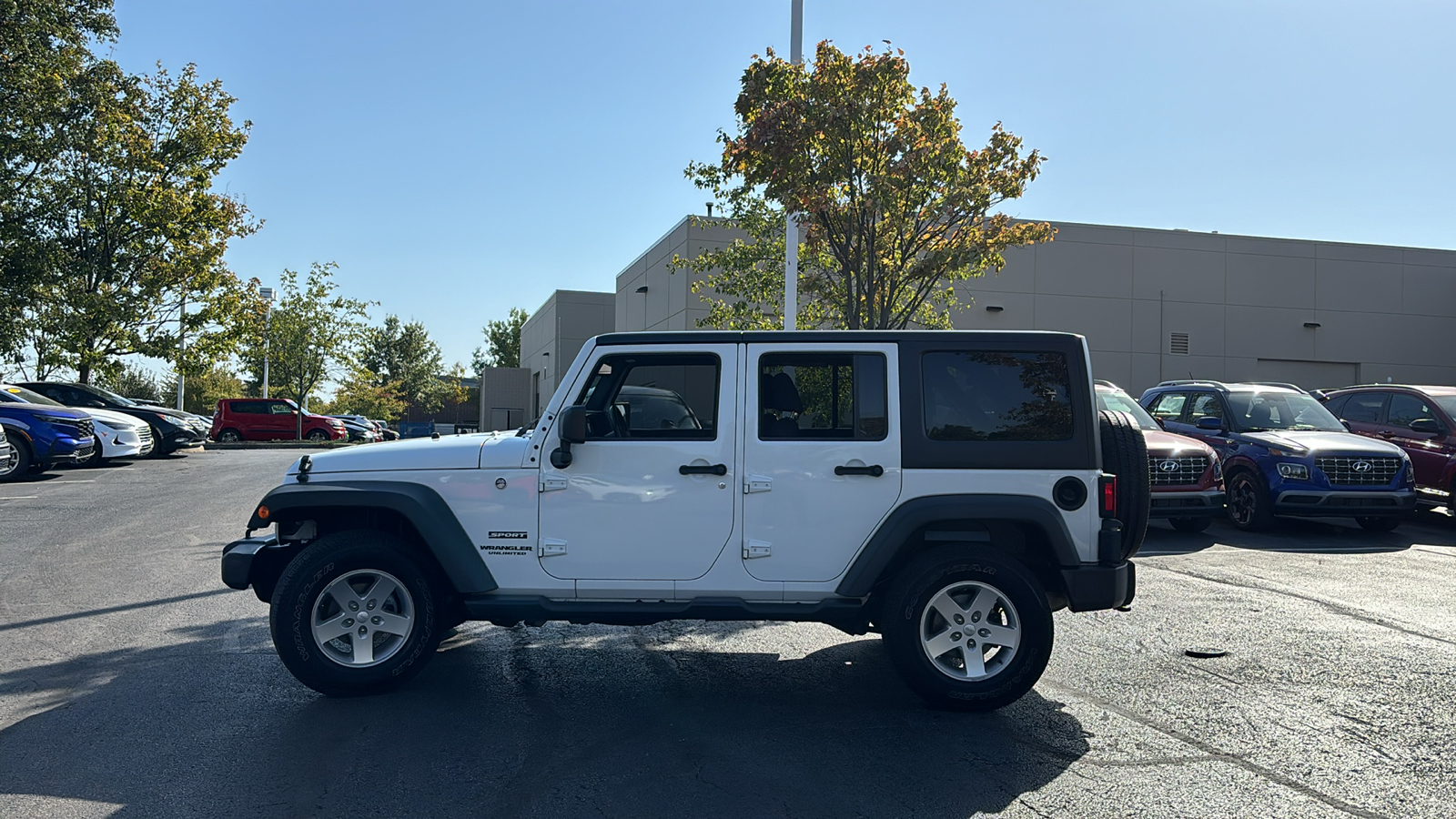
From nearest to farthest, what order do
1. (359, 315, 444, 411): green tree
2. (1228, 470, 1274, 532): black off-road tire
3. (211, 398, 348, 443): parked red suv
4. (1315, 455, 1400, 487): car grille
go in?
1. (1315, 455, 1400, 487): car grille
2. (1228, 470, 1274, 532): black off-road tire
3. (211, 398, 348, 443): parked red suv
4. (359, 315, 444, 411): green tree

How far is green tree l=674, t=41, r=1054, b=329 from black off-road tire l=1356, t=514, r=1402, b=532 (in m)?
5.70

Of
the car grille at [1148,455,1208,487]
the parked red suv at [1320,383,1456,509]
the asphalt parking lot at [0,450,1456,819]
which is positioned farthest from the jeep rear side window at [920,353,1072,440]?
the parked red suv at [1320,383,1456,509]

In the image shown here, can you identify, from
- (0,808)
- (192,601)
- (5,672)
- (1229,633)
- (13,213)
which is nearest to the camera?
(0,808)

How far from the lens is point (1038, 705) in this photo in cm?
537

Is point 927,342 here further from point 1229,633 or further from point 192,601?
point 192,601

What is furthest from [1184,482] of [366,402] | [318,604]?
[366,402]

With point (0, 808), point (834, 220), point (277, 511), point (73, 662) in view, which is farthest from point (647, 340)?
point (834, 220)

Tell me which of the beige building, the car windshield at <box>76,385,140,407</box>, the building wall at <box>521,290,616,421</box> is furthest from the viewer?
the building wall at <box>521,290,616,421</box>

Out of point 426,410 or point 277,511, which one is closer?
point 277,511

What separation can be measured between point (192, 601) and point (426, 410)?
2862 inches

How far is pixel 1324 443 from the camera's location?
12031 millimetres

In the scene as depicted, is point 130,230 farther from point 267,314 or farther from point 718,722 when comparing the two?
point 718,722

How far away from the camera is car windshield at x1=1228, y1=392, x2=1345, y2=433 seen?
13.0m

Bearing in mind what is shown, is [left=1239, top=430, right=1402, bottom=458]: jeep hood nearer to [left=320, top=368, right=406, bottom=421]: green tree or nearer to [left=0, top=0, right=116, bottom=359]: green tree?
[left=0, top=0, right=116, bottom=359]: green tree
